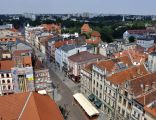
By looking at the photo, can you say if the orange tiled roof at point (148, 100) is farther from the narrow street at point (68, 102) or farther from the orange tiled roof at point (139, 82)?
the narrow street at point (68, 102)

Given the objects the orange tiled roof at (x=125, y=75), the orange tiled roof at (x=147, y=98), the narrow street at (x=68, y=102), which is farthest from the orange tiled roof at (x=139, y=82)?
the narrow street at (x=68, y=102)

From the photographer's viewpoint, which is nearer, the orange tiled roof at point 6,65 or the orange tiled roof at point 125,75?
the orange tiled roof at point 125,75

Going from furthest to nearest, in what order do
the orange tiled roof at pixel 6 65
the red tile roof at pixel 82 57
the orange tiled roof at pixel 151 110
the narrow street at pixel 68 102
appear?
the red tile roof at pixel 82 57 → the orange tiled roof at pixel 6 65 → the narrow street at pixel 68 102 → the orange tiled roof at pixel 151 110

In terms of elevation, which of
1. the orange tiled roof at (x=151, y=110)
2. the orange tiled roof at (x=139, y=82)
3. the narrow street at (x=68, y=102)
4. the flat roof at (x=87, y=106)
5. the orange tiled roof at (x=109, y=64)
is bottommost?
the narrow street at (x=68, y=102)

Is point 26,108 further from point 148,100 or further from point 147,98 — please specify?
point 147,98

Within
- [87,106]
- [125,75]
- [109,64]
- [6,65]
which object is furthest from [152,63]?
[6,65]

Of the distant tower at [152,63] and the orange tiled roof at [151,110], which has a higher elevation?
the distant tower at [152,63]

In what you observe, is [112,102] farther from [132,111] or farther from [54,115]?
A: [54,115]

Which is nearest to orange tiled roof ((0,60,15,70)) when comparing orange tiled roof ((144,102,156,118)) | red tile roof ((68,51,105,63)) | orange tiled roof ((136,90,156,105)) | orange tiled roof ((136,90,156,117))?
red tile roof ((68,51,105,63))
